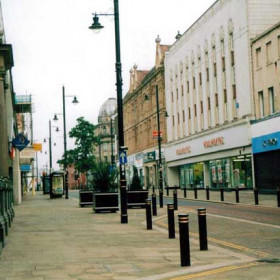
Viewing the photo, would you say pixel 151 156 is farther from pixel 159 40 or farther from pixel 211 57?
pixel 211 57

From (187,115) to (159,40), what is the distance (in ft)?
48.5

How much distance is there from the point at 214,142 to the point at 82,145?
37.0 metres

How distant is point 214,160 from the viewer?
5291 cm

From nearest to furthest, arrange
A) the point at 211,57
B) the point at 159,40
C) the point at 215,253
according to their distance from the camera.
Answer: the point at 215,253, the point at 211,57, the point at 159,40

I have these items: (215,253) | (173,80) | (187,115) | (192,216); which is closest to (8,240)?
(215,253)

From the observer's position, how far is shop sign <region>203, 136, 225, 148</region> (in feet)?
162

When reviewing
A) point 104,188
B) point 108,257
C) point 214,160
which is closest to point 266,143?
point 214,160

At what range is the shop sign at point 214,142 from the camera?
49466 mm

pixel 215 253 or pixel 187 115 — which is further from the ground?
pixel 187 115

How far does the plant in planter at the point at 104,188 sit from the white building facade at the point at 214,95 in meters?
18.2

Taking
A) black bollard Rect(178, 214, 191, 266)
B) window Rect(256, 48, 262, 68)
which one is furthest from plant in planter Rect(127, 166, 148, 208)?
black bollard Rect(178, 214, 191, 266)

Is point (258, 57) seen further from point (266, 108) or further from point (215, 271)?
point (215, 271)

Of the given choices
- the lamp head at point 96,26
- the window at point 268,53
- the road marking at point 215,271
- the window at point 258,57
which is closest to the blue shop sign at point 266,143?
the window at point 268,53

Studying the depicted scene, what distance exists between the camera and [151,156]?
73.9 metres
